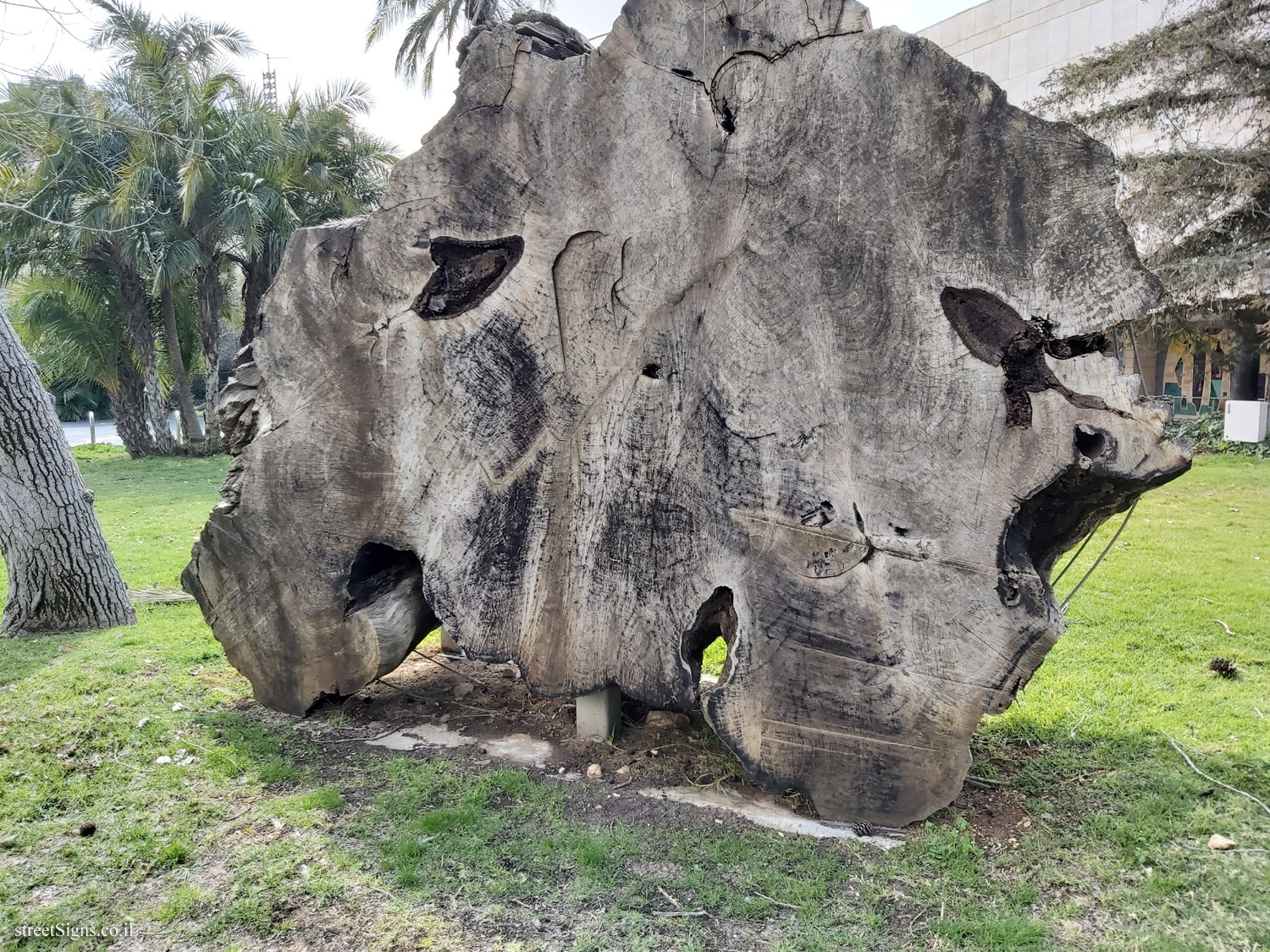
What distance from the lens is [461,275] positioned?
3.19 m

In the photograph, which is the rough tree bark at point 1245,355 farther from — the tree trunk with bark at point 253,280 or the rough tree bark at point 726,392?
the tree trunk with bark at point 253,280

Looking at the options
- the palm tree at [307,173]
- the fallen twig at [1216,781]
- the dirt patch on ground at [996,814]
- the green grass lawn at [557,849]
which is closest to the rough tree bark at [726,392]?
the dirt patch on ground at [996,814]

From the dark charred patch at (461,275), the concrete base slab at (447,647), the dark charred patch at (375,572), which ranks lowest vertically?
the concrete base slab at (447,647)

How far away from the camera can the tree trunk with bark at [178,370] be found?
18844 millimetres

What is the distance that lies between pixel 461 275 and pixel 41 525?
3.29 meters

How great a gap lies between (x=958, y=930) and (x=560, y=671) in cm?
145

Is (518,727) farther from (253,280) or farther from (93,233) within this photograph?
(253,280)

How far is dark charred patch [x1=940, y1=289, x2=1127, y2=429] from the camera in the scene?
257cm

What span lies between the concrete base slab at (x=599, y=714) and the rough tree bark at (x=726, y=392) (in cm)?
22

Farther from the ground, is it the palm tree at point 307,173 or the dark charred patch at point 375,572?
the palm tree at point 307,173

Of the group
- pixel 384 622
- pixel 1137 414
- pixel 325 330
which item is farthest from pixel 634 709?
pixel 1137 414

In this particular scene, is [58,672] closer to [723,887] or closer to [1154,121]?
[723,887]

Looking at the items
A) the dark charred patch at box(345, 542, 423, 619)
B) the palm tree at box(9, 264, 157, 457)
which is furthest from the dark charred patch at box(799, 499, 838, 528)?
the palm tree at box(9, 264, 157, 457)

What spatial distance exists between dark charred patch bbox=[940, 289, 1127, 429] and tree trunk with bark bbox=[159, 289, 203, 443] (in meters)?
18.8
